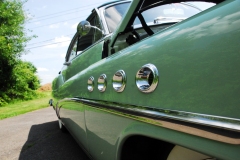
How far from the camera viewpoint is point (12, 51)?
11.8 meters

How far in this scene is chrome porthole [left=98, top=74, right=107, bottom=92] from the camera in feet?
3.98

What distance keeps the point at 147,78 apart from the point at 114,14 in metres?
1.61

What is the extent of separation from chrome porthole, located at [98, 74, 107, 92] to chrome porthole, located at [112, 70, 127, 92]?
0.13 meters

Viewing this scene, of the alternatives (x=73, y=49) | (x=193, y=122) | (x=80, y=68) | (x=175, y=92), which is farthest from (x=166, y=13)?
(x=73, y=49)

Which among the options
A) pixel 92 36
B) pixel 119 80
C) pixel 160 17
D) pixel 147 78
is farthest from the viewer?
pixel 92 36

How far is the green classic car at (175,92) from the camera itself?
0.54 meters

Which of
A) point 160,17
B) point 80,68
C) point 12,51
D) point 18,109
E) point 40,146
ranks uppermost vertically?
point 12,51

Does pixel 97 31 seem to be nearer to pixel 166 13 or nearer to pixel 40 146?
pixel 166 13

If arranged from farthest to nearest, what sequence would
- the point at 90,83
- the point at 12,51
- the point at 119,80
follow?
the point at 12,51
the point at 90,83
the point at 119,80

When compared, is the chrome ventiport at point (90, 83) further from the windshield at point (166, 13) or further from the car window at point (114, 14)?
the car window at point (114, 14)

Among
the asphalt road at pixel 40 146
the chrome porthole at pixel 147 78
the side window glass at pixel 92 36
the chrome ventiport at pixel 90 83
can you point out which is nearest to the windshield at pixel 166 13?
the side window glass at pixel 92 36

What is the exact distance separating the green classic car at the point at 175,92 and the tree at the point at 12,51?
39.6ft

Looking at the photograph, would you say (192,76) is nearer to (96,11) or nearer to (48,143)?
(96,11)

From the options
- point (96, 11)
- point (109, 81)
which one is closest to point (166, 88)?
point (109, 81)
